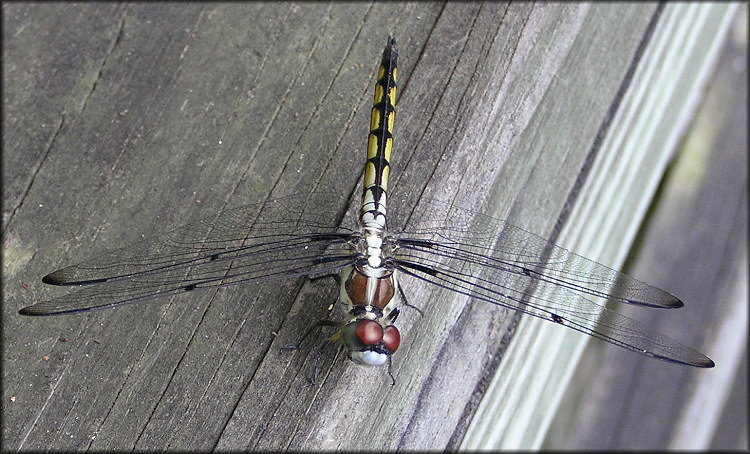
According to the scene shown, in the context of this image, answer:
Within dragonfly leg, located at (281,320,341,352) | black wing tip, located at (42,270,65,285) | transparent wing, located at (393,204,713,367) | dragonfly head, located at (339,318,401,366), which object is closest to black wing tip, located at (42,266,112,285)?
black wing tip, located at (42,270,65,285)

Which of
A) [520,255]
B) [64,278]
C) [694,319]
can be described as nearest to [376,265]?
[520,255]

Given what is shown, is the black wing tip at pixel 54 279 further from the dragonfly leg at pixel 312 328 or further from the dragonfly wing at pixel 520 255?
the dragonfly wing at pixel 520 255

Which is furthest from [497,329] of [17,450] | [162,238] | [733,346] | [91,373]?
[733,346]

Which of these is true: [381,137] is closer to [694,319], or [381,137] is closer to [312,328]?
[312,328]

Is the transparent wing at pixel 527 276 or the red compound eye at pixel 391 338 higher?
the transparent wing at pixel 527 276

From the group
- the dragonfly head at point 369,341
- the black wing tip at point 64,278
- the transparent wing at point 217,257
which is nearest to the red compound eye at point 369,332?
the dragonfly head at point 369,341

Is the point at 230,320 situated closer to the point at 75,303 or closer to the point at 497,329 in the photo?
the point at 75,303
